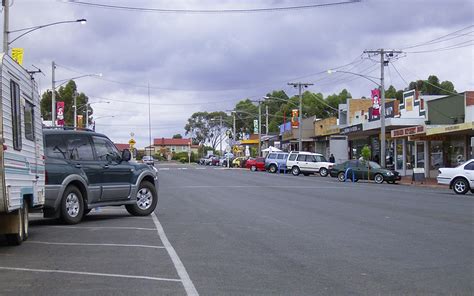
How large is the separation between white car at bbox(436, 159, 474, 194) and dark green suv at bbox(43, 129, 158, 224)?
16263 millimetres

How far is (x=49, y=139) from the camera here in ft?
44.9

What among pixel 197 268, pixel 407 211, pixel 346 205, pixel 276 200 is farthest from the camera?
pixel 276 200

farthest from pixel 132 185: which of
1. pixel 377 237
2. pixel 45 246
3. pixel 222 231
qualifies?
pixel 377 237

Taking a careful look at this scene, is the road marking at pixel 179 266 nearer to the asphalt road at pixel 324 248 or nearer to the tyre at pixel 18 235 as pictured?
the asphalt road at pixel 324 248

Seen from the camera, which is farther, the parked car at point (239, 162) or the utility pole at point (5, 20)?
the parked car at point (239, 162)

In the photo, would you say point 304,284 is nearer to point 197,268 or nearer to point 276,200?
point 197,268

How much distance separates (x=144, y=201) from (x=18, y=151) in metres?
6.32

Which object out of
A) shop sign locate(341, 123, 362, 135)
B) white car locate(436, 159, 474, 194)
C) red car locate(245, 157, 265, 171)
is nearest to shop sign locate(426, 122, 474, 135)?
white car locate(436, 159, 474, 194)

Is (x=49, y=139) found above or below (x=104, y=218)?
above

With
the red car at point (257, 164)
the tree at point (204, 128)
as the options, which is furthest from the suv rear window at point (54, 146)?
the tree at point (204, 128)

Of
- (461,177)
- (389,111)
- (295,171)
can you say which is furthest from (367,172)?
(389,111)

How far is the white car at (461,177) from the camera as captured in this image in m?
26.6

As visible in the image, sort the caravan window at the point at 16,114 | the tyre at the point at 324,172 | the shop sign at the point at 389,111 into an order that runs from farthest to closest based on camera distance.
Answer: the shop sign at the point at 389,111 → the tyre at the point at 324,172 → the caravan window at the point at 16,114

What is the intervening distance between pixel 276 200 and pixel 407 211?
529 centimetres
